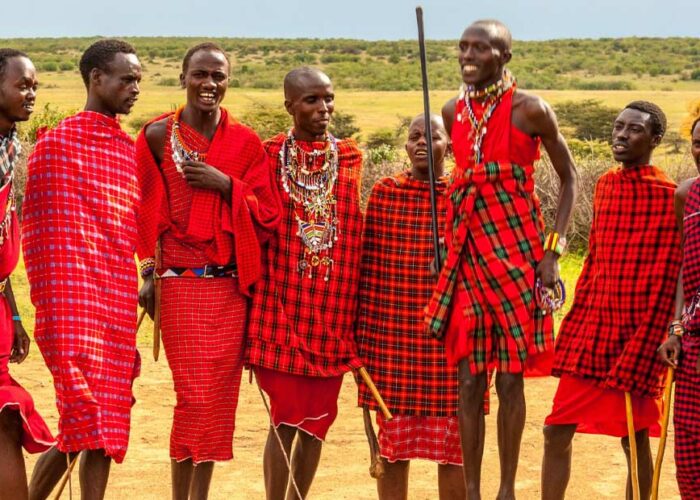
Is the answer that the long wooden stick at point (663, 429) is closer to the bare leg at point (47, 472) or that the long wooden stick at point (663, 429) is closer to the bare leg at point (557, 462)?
the bare leg at point (557, 462)

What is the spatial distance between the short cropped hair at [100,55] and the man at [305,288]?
97cm

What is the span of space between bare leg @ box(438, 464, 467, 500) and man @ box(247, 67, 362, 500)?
712 mm

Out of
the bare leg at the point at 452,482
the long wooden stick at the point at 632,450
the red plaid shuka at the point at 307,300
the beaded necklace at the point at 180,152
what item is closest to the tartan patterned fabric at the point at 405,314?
the red plaid shuka at the point at 307,300

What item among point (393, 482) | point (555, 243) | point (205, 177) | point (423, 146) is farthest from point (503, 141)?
point (393, 482)

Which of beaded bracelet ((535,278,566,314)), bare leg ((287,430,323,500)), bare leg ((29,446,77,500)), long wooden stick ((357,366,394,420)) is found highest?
beaded bracelet ((535,278,566,314))

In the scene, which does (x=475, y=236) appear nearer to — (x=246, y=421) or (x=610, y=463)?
(x=610, y=463)

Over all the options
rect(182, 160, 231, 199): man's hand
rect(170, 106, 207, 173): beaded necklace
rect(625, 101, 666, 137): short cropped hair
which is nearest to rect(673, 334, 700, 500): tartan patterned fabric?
rect(625, 101, 666, 137): short cropped hair

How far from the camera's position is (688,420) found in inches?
234

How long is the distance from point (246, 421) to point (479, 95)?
16.0 feet

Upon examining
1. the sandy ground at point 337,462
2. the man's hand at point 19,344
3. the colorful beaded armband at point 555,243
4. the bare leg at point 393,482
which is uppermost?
the colorful beaded armband at point 555,243

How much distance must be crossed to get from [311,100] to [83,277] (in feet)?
5.22

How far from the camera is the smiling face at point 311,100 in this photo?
6504mm

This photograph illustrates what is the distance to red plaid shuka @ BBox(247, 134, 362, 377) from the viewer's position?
256 inches

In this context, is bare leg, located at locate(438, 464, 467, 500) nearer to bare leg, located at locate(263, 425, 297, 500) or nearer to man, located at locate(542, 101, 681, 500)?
man, located at locate(542, 101, 681, 500)
